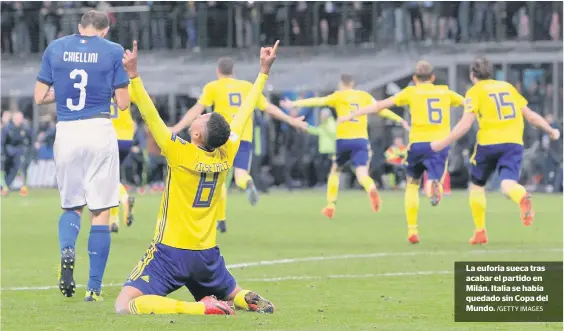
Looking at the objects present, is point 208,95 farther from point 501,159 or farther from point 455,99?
point 501,159

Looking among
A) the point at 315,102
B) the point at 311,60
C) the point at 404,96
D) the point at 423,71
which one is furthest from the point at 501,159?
the point at 311,60

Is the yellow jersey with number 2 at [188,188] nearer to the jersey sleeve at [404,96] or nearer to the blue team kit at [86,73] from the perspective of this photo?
the blue team kit at [86,73]

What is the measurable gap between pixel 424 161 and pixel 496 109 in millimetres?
1579

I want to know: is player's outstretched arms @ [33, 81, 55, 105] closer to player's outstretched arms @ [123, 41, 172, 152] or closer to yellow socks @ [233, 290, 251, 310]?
player's outstretched arms @ [123, 41, 172, 152]

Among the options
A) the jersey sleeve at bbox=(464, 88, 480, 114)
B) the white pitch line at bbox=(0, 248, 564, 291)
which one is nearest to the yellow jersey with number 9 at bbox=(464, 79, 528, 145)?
the jersey sleeve at bbox=(464, 88, 480, 114)

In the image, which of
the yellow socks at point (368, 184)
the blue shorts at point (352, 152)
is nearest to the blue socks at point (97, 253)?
the yellow socks at point (368, 184)

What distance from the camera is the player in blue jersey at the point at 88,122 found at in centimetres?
1134

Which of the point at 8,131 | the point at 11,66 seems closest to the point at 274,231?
the point at 8,131

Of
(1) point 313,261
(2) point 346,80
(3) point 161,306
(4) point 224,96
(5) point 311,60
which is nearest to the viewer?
(3) point 161,306

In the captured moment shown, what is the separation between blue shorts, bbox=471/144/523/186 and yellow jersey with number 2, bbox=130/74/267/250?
24.0ft

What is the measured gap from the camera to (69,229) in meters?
11.3

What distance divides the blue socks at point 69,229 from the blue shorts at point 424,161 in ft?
24.4

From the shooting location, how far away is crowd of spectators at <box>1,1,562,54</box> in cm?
3800

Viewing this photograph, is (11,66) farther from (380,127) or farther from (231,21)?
(380,127)
